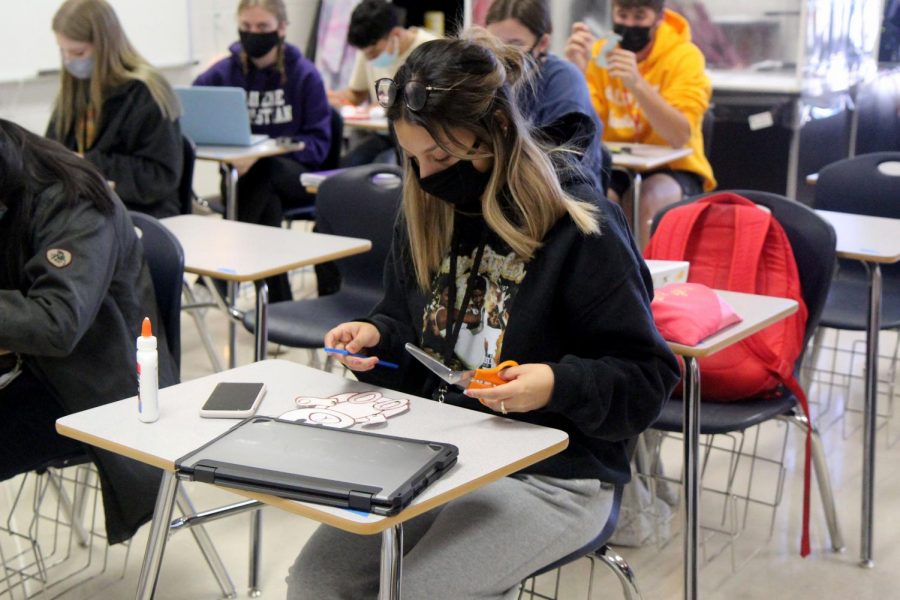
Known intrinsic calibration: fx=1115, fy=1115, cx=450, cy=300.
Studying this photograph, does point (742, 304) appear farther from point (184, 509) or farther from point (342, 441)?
point (184, 509)

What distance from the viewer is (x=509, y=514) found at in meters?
1.50

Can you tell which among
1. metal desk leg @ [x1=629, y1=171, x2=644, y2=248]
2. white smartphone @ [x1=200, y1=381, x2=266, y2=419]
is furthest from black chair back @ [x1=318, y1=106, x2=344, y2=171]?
white smartphone @ [x1=200, y1=381, x2=266, y2=419]

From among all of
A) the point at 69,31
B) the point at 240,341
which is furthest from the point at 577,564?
the point at 69,31

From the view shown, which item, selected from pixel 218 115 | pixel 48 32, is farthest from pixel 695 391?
pixel 48 32

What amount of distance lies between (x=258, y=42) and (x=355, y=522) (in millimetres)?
3574

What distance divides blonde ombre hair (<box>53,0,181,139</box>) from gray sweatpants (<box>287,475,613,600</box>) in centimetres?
230

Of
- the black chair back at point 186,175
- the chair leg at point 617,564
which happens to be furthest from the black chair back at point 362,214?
the chair leg at point 617,564

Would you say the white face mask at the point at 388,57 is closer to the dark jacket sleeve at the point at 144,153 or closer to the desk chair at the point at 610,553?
the dark jacket sleeve at the point at 144,153

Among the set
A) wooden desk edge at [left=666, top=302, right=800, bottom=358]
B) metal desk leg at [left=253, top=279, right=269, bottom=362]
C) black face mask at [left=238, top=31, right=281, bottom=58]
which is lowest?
metal desk leg at [left=253, top=279, right=269, bottom=362]

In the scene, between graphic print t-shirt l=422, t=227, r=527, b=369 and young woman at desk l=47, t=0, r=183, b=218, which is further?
young woman at desk l=47, t=0, r=183, b=218

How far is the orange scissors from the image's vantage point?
1474mm

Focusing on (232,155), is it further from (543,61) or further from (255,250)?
(255,250)

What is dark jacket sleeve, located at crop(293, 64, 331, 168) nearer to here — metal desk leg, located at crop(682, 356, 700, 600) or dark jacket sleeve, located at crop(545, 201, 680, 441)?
Result: metal desk leg, located at crop(682, 356, 700, 600)

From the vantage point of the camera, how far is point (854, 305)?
2986 millimetres
